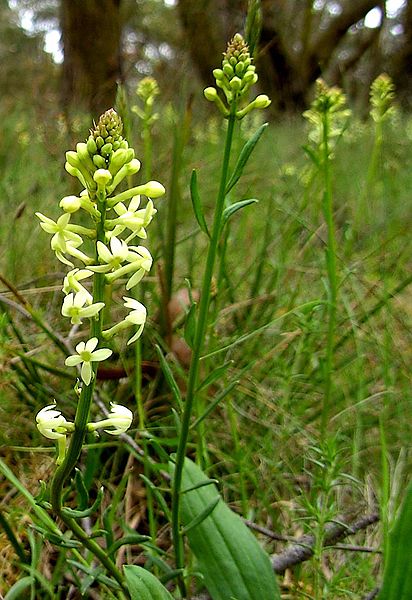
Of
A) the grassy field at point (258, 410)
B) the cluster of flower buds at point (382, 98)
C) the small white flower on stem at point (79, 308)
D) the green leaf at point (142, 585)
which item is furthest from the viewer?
the cluster of flower buds at point (382, 98)

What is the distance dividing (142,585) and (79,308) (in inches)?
16.5

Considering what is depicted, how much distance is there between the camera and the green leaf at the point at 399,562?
0.96 metres

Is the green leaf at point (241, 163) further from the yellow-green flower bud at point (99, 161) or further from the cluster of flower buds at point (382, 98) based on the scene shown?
the cluster of flower buds at point (382, 98)

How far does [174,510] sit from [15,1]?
20242 millimetres

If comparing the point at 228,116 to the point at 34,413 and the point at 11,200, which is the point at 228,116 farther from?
the point at 11,200

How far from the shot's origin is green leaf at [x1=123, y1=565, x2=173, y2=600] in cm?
90

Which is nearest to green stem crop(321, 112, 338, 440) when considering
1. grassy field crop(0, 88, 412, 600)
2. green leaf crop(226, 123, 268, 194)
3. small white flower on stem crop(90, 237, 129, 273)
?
grassy field crop(0, 88, 412, 600)

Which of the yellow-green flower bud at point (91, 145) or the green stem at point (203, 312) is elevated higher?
the yellow-green flower bud at point (91, 145)

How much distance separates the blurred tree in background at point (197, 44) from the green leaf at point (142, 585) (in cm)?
114

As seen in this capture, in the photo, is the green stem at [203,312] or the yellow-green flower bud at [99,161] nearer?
the yellow-green flower bud at [99,161]

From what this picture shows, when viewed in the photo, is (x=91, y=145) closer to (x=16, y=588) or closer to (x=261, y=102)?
(x=261, y=102)

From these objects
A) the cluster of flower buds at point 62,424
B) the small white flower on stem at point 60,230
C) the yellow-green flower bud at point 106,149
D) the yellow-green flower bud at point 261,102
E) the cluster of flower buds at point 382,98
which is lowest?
A: the cluster of flower buds at point 62,424

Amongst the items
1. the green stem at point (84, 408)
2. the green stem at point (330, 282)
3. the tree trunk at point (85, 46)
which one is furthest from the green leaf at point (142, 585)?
the tree trunk at point (85, 46)

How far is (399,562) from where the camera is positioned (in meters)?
0.97
